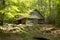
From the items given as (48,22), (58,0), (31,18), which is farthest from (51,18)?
(58,0)

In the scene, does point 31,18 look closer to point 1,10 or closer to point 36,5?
point 36,5

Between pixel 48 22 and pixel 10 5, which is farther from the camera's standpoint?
pixel 48 22

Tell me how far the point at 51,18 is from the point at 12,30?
21492 millimetres

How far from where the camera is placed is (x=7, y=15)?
2556cm

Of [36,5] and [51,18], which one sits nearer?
[51,18]

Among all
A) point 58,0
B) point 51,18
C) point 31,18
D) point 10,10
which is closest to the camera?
point 10,10

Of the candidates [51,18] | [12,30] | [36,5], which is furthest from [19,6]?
[36,5]

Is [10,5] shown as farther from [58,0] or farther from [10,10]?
[58,0]

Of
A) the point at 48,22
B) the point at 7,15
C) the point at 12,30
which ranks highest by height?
the point at 7,15

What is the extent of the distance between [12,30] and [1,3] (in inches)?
199

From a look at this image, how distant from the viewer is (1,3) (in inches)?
1065

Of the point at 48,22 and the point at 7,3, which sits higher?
the point at 7,3

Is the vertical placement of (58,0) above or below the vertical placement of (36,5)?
above

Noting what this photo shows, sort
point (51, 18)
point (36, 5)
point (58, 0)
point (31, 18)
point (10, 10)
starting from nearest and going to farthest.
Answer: point (10, 10) → point (58, 0) → point (51, 18) → point (31, 18) → point (36, 5)
